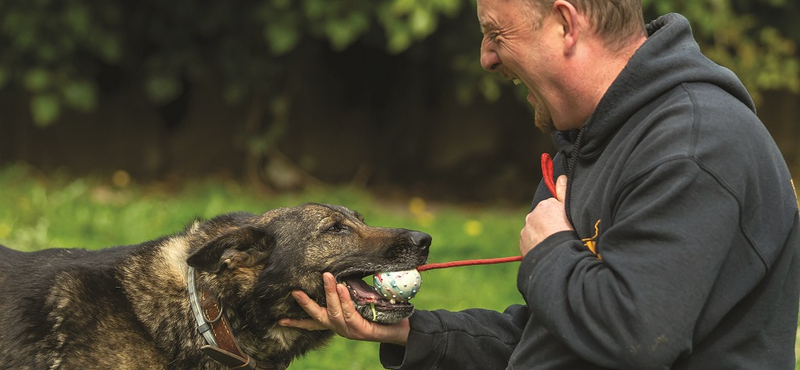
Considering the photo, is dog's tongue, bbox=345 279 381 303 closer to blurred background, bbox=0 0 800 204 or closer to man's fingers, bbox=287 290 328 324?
man's fingers, bbox=287 290 328 324

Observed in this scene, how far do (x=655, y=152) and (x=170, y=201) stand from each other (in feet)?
19.8

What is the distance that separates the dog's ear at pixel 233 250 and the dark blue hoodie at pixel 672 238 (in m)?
1.11

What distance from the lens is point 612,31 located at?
2432 millimetres

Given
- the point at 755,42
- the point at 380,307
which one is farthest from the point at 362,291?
the point at 755,42

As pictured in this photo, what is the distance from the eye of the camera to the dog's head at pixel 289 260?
10.4 feet

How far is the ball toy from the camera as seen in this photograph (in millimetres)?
Result: 3021

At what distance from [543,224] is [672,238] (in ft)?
1.35

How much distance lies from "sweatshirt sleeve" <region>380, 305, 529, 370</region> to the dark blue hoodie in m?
0.51

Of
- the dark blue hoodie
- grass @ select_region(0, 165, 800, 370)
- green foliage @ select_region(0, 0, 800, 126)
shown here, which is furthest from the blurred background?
the dark blue hoodie

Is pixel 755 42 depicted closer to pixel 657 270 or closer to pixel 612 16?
pixel 612 16

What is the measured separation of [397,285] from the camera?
303 centimetres

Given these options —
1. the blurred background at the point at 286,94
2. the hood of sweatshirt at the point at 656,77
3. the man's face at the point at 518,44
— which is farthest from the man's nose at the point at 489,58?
the blurred background at the point at 286,94

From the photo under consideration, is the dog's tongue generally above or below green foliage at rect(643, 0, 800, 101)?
above

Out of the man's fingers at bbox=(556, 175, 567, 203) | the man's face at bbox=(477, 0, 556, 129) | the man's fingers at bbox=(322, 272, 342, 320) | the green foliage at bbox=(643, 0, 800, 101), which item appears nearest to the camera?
the man's face at bbox=(477, 0, 556, 129)
